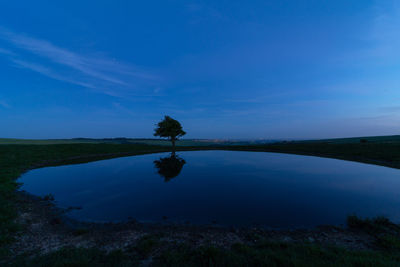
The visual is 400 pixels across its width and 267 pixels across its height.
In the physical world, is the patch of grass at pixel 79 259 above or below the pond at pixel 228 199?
above

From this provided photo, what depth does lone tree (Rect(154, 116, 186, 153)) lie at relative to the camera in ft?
177

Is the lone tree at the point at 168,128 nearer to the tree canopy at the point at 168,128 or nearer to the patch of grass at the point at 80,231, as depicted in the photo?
the tree canopy at the point at 168,128

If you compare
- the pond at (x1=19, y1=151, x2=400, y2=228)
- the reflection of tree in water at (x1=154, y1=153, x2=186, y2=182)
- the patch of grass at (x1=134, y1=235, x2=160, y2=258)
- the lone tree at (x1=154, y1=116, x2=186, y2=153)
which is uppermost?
the lone tree at (x1=154, y1=116, x2=186, y2=153)

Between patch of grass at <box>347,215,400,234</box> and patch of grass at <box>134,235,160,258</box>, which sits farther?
patch of grass at <box>347,215,400,234</box>

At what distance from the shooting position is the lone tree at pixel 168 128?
5403 cm

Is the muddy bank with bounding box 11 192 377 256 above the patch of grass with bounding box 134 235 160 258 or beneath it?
beneath

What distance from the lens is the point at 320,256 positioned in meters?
4.88

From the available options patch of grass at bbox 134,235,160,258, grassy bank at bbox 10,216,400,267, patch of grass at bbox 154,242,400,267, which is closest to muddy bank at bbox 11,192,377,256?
patch of grass at bbox 134,235,160,258

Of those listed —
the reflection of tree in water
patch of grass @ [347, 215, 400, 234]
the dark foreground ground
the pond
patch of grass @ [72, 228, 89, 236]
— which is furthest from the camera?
the reflection of tree in water

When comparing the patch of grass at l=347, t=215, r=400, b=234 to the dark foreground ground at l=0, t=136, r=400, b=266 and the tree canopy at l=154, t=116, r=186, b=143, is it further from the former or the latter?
the tree canopy at l=154, t=116, r=186, b=143

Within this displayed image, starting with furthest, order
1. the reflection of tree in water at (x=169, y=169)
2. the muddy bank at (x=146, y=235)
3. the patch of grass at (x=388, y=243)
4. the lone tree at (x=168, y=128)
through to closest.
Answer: the lone tree at (x=168, y=128) → the reflection of tree in water at (x=169, y=169) → the muddy bank at (x=146, y=235) → the patch of grass at (x=388, y=243)

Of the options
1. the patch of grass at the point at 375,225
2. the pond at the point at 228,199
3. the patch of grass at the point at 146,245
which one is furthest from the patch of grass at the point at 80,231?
the patch of grass at the point at 375,225

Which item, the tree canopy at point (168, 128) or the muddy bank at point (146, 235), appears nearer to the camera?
the muddy bank at point (146, 235)

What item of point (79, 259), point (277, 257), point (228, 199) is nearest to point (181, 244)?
point (79, 259)
